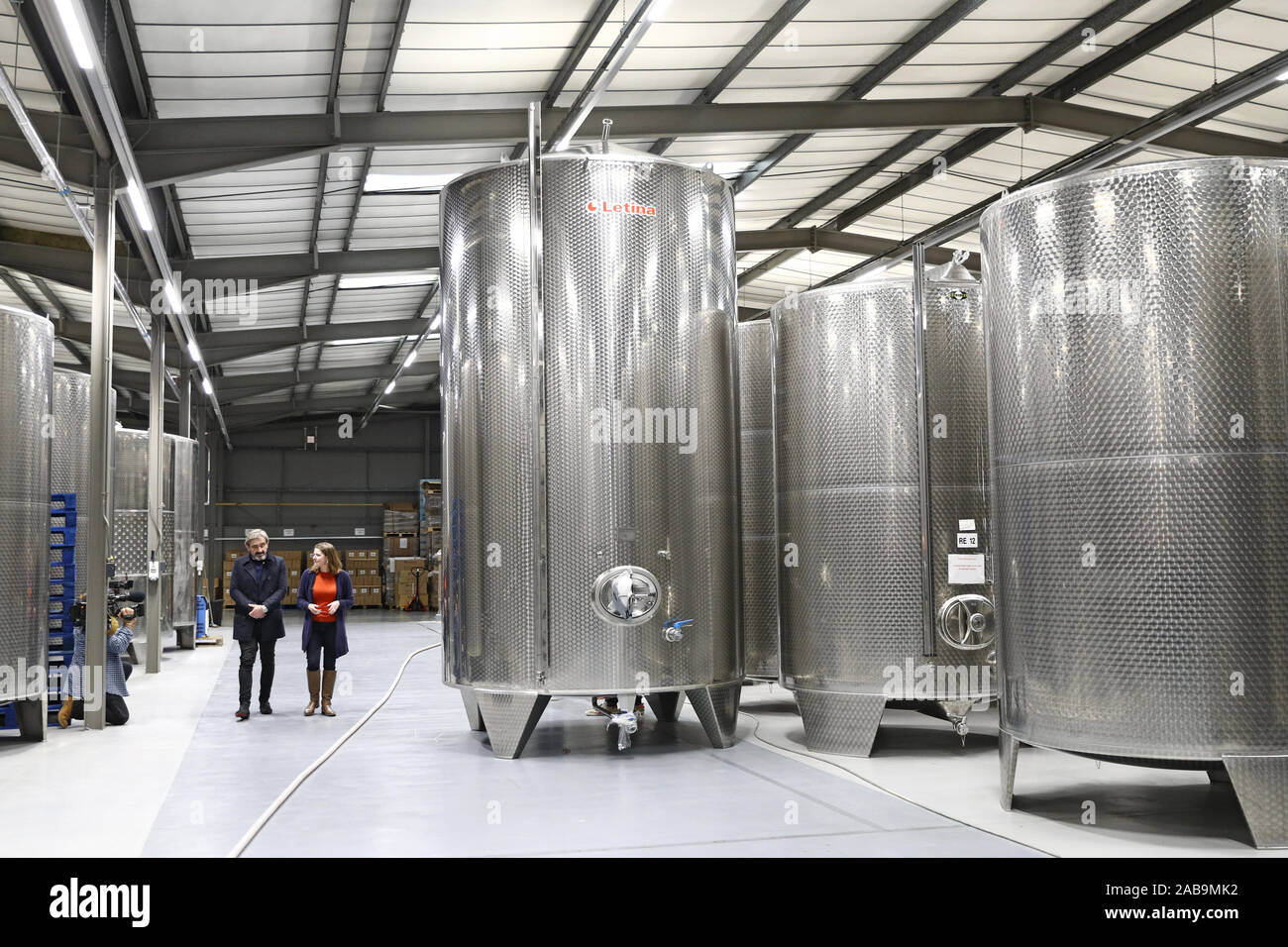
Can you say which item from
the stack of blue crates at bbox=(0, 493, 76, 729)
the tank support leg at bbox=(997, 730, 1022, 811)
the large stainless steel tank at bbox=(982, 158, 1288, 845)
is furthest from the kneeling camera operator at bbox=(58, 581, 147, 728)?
the large stainless steel tank at bbox=(982, 158, 1288, 845)

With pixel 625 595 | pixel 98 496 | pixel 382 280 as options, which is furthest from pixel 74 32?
pixel 382 280

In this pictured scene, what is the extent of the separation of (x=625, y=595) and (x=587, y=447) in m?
1.24

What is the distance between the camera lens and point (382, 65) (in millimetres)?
13164

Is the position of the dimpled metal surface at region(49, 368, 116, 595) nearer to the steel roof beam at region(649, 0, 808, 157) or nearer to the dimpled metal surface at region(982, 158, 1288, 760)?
the steel roof beam at region(649, 0, 808, 157)

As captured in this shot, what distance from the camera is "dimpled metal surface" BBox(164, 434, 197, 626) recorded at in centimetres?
2152

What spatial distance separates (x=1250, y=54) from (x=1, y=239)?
60.0ft

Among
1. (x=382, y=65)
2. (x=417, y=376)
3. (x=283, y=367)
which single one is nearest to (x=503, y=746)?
(x=382, y=65)

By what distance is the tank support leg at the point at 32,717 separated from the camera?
10.5m

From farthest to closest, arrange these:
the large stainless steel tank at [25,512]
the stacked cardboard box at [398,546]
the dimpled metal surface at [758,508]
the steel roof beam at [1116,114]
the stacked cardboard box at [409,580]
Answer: the stacked cardboard box at [398,546] → the stacked cardboard box at [409,580] → the steel roof beam at [1116,114] → the dimpled metal surface at [758,508] → the large stainless steel tank at [25,512]

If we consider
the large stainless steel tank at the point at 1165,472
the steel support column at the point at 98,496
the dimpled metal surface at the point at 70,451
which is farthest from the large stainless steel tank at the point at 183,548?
the large stainless steel tank at the point at 1165,472

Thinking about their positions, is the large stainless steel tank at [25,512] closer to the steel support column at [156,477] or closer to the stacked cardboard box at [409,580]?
the steel support column at [156,477]

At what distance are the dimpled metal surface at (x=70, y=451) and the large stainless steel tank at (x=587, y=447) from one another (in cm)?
726

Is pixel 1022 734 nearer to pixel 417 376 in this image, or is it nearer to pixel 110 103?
pixel 110 103

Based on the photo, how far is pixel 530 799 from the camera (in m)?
7.60
